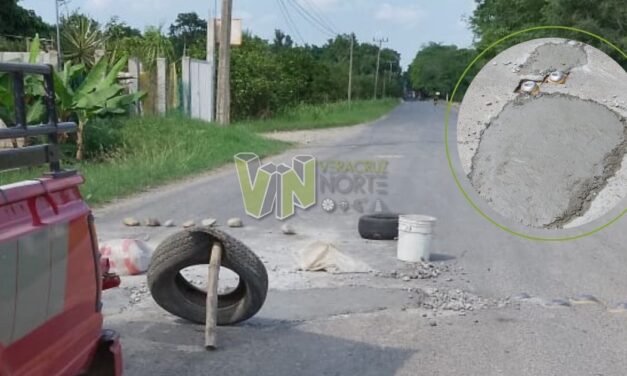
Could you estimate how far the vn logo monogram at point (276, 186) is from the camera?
10039 mm

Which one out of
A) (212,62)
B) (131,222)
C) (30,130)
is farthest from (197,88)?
(30,130)

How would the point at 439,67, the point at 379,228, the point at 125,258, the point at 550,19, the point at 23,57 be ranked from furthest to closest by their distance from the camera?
the point at 439,67
the point at 550,19
the point at 23,57
the point at 379,228
the point at 125,258

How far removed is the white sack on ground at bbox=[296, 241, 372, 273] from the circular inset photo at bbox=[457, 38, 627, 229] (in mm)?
1826

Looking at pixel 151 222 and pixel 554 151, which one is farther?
pixel 151 222

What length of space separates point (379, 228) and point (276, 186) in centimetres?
390

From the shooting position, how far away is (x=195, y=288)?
5301 mm

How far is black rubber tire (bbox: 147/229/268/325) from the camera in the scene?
4.89 meters

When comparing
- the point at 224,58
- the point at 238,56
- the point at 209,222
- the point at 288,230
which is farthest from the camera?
the point at 238,56

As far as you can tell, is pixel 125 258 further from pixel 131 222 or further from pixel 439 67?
pixel 439 67

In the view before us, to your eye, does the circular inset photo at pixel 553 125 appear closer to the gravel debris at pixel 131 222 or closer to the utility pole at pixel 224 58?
the gravel debris at pixel 131 222

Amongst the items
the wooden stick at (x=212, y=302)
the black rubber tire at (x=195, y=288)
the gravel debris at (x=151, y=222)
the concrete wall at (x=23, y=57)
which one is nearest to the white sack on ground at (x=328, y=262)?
the black rubber tire at (x=195, y=288)

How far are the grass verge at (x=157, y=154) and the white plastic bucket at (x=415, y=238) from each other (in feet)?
14.3

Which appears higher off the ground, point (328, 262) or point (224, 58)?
point (224, 58)

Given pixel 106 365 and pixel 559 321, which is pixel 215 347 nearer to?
pixel 106 365
